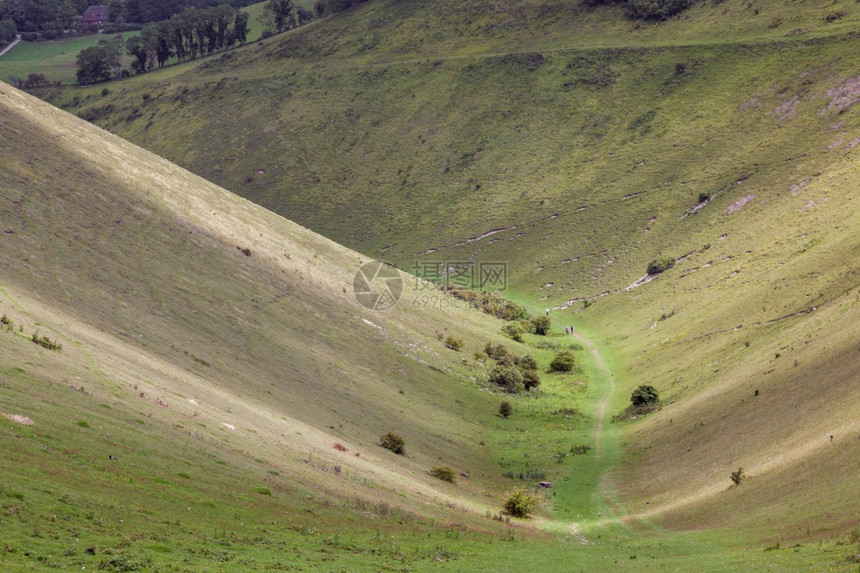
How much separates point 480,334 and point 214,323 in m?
27.2

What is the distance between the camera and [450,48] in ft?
479

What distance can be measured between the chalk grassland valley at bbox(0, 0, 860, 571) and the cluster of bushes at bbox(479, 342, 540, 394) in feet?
3.85

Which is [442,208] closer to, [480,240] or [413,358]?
[480,240]

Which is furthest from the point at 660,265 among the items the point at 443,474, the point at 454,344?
the point at 443,474

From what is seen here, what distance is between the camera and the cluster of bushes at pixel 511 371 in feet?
186

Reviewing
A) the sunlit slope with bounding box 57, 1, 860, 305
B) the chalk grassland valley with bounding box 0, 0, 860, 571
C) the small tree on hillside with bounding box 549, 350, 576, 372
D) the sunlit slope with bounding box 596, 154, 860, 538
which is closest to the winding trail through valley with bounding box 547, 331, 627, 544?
the chalk grassland valley with bounding box 0, 0, 860, 571

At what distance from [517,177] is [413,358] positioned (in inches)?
2519

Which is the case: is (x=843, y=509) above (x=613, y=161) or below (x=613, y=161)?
below

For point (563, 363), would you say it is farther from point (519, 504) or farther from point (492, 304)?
point (519, 504)

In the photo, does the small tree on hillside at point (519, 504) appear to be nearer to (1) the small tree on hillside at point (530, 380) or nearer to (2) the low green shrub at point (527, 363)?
(1) the small tree on hillside at point (530, 380)

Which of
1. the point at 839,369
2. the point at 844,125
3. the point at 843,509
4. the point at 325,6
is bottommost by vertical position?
the point at 843,509

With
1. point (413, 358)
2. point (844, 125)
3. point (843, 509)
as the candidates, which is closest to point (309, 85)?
point (844, 125)

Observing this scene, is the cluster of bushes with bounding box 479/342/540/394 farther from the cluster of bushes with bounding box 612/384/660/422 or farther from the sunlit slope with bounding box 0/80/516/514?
the cluster of bushes with bounding box 612/384/660/422

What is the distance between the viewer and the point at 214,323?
44562mm
